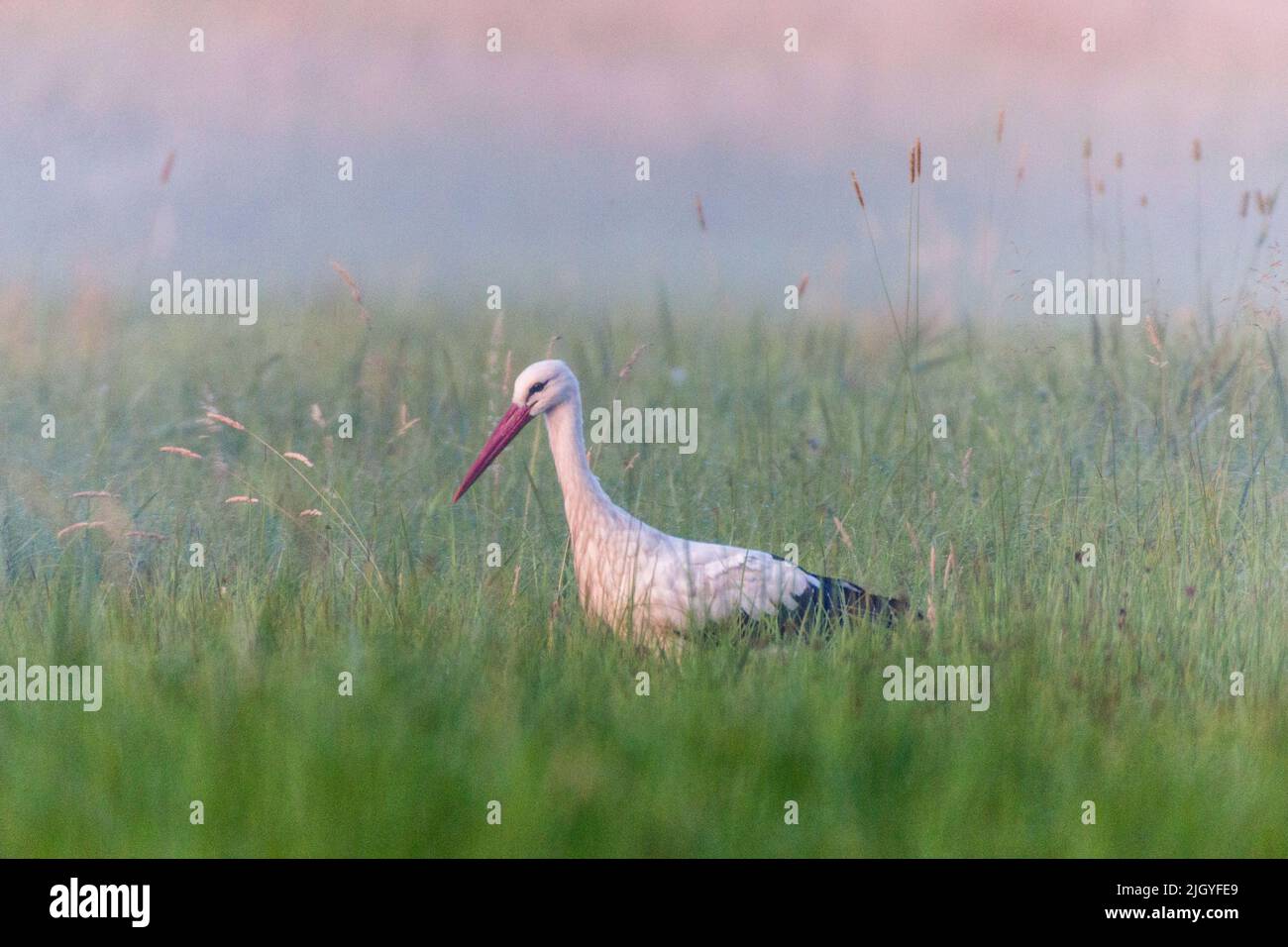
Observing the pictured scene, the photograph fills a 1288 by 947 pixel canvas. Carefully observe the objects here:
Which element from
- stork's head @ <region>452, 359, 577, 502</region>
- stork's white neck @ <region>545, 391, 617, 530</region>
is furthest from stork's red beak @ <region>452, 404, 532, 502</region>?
stork's white neck @ <region>545, 391, 617, 530</region>

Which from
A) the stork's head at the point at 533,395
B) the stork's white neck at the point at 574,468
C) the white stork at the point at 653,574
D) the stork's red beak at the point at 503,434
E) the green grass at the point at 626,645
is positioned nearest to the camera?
the green grass at the point at 626,645

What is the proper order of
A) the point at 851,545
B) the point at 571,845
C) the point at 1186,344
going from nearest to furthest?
the point at 571,845 < the point at 851,545 < the point at 1186,344

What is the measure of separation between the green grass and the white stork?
7.1 inches

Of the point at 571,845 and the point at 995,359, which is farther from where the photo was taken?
the point at 995,359

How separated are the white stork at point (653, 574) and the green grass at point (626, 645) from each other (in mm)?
181

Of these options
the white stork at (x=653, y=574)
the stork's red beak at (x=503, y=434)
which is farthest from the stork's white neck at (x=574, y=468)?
the stork's red beak at (x=503, y=434)

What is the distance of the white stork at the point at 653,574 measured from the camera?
5281mm

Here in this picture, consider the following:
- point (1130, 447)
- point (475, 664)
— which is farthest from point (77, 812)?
point (1130, 447)

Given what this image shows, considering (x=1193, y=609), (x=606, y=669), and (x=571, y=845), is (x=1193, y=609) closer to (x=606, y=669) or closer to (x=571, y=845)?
(x=606, y=669)

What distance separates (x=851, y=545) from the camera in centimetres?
585

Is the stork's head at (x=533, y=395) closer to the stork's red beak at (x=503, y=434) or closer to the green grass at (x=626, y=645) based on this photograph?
the stork's red beak at (x=503, y=434)

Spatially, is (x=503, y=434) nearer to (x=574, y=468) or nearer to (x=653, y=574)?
(x=574, y=468)

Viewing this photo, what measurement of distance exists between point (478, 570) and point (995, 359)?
3.27m

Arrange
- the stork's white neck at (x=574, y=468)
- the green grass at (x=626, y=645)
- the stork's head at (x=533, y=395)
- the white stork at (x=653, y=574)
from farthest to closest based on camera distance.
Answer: the stork's head at (x=533, y=395), the stork's white neck at (x=574, y=468), the white stork at (x=653, y=574), the green grass at (x=626, y=645)
